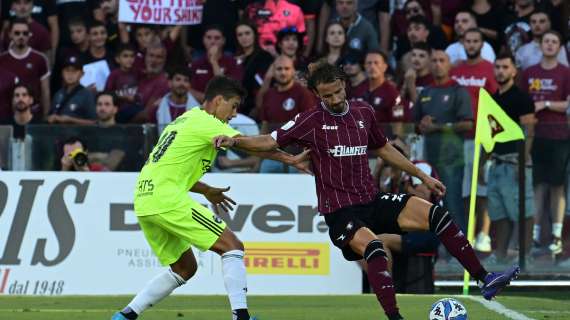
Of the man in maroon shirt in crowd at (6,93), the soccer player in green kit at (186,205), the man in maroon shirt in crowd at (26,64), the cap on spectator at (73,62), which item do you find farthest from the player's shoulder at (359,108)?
the man in maroon shirt in crowd at (26,64)

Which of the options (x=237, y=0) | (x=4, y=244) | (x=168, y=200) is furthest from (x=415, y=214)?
(x=237, y=0)

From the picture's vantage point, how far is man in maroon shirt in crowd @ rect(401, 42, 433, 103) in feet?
59.0

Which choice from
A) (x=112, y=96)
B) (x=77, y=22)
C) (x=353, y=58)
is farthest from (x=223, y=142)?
(x=77, y=22)

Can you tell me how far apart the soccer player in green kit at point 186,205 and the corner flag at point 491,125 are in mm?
5021

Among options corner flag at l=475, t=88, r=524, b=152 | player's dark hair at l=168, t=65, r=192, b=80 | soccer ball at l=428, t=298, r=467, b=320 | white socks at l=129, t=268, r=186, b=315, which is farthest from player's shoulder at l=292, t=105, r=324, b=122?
player's dark hair at l=168, t=65, r=192, b=80

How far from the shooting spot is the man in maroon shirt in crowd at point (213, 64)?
18.6 m

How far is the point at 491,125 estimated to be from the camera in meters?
15.9

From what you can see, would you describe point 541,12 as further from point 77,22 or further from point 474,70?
point 77,22

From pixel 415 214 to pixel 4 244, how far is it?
22.4 feet

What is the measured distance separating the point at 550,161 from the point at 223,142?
274 inches

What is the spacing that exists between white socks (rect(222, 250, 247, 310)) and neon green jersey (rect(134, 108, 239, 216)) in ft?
1.90

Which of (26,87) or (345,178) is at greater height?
(26,87)

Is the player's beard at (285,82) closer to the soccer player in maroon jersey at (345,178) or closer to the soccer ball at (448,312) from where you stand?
the soccer player in maroon jersey at (345,178)

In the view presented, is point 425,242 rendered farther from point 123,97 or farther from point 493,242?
point 123,97
